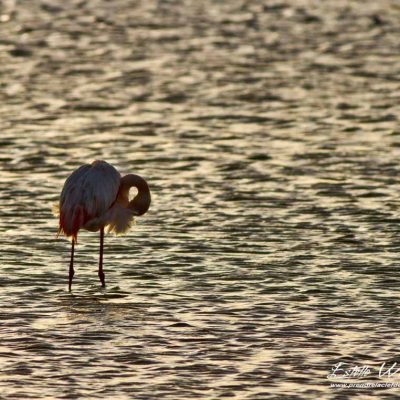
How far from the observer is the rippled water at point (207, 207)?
11039 mm

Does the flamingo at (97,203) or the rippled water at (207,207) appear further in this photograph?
the flamingo at (97,203)

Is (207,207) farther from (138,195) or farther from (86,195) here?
(86,195)

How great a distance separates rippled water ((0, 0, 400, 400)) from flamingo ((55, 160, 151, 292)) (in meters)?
0.37

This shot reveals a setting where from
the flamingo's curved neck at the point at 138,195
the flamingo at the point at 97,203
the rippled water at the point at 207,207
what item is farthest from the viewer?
the flamingo's curved neck at the point at 138,195

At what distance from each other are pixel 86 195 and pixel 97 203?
0.57 feet

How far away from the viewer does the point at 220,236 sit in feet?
48.9

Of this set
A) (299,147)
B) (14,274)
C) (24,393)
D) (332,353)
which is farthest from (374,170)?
(24,393)

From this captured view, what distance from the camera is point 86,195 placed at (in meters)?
13.5

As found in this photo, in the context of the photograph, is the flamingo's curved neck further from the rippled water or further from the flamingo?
the rippled water

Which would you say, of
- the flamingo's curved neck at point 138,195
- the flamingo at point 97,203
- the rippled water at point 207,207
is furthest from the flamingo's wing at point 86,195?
the rippled water at point 207,207

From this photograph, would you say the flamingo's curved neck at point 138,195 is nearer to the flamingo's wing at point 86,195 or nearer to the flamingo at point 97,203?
the flamingo at point 97,203

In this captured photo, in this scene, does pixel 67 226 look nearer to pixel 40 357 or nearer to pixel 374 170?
pixel 40 357

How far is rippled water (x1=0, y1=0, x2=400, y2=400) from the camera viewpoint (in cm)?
1104

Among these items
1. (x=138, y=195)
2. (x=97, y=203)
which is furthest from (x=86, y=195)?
(x=138, y=195)
